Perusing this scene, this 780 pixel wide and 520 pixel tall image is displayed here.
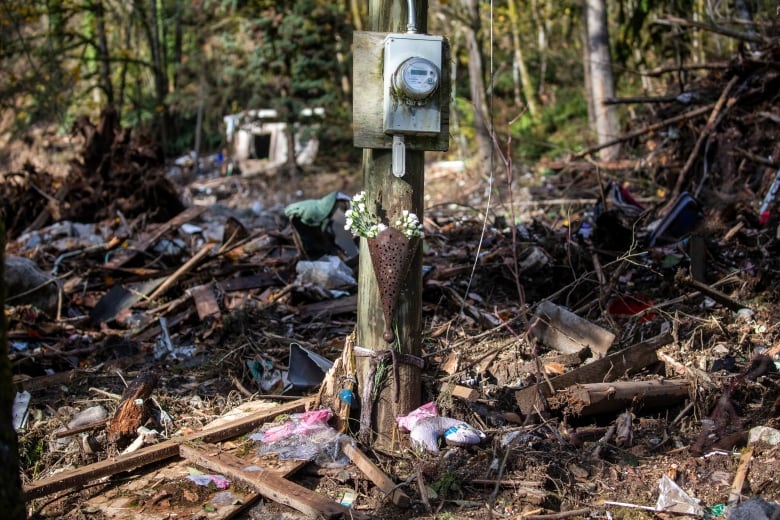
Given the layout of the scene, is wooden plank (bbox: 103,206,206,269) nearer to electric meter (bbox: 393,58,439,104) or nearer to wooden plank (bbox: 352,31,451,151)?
wooden plank (bbox: 352,31,451,151)

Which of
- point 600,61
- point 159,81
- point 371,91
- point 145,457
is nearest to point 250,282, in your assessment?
point 145,457

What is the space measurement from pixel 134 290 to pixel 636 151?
7.36 metres

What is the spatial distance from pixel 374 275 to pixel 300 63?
14.1 metres

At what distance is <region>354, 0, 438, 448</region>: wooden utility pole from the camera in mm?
3748

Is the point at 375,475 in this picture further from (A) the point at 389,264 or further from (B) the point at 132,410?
(B) the point at 132,410

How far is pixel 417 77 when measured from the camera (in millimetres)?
3617

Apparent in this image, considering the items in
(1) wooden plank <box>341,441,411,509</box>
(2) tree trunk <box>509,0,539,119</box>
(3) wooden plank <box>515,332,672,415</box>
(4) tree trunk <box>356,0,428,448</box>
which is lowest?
(1) wooden plank <box>341,441,411,509</box>

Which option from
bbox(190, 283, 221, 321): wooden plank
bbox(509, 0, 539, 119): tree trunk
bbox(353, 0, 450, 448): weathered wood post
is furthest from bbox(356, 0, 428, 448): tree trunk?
bbox(509, 0, 539, 119): tree trunk

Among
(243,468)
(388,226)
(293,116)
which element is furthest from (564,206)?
(293,116)

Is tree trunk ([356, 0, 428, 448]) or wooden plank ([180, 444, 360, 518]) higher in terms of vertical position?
tree trunk ([356, 0, 428, 448])

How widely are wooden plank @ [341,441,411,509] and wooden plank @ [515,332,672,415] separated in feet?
3.26

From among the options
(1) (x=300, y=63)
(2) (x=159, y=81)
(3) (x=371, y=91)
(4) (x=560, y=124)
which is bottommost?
(4) (x=560, y=124)

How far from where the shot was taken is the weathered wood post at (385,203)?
3.74 metres

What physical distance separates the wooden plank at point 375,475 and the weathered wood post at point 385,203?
0.55ft
